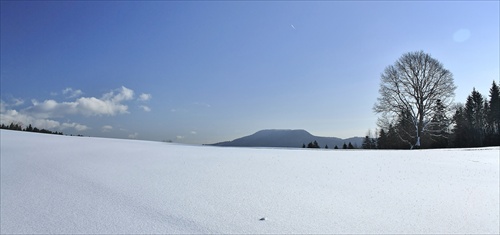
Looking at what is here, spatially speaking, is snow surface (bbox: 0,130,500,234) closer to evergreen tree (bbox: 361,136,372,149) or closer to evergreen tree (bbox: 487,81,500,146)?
evergreen tree (bbox: 487,81,500,146)

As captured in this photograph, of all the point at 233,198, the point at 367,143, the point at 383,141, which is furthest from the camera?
the point at 367,143

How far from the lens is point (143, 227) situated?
2613mm

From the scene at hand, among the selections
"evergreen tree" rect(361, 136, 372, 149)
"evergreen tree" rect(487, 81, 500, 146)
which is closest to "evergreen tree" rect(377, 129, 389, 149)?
"evergreen tree" rect(361, 136, 372, 149)

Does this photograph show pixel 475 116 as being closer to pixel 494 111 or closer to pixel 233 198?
pixel 494 111

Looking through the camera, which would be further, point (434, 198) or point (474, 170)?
point (474, 170)

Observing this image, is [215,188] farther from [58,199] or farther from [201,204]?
[58,199]

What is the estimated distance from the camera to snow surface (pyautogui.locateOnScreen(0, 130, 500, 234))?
273cm

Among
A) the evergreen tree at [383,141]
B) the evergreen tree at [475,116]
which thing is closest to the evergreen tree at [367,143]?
the evergreen tree at [383,141]

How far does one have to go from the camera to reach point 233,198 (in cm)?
336

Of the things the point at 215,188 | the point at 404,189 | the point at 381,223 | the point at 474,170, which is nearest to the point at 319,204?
the point at 381,223

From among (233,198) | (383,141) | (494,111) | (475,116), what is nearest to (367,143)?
(383,141)

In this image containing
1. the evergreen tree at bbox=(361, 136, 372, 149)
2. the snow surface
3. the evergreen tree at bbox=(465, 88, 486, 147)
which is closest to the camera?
the snow surface

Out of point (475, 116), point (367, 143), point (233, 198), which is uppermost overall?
point (475, 116)

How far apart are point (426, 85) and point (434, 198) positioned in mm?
20001
